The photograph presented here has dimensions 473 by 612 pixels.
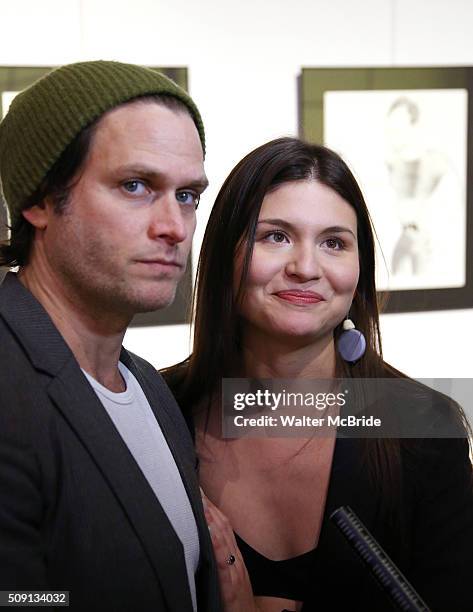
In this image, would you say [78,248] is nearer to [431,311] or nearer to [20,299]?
[20,299]

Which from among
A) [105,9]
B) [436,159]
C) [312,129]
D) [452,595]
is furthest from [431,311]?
[105,9]

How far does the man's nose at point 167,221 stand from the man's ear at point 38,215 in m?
0.12

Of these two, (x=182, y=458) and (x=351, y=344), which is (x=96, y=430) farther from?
(x=351, y=344)

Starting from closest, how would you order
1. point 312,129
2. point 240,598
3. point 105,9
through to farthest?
point 240,598, point 105,9, point 312,129

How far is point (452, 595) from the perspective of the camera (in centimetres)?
111

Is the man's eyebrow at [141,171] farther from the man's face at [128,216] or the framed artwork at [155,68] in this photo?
the framed artwork at [155,68]

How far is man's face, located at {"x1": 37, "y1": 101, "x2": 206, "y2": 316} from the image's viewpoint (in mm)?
815

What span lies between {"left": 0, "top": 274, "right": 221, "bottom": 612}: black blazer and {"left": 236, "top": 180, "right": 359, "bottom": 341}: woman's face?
1.16ft

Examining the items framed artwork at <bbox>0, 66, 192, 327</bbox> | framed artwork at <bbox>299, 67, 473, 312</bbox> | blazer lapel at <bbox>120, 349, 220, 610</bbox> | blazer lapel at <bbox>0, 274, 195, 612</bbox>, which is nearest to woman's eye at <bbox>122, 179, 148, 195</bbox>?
blazer lapel at <bbox>0, 274, 195, 612</bbox>

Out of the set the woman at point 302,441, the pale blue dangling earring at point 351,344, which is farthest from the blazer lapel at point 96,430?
the pale blue dangling earring at point 351,344

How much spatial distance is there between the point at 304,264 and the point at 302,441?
298 millimetres

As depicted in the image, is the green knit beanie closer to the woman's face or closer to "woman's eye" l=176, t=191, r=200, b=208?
"woman's eye" l=176, t=191, r=200, b=208

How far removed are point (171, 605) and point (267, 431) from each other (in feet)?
1.37

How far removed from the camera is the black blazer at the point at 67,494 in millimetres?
726
